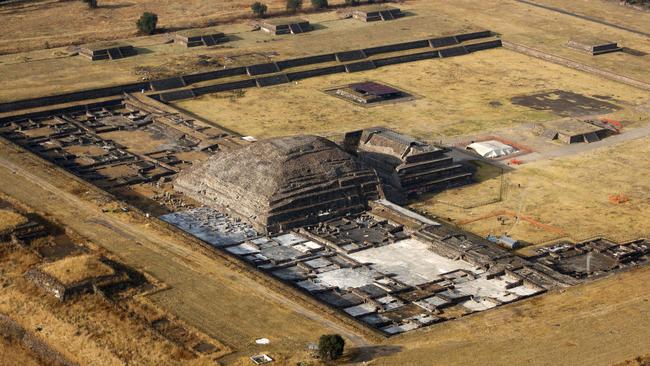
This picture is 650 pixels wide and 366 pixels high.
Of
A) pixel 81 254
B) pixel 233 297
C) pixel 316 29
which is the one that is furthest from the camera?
pixel 316 29

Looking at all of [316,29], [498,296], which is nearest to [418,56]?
[316,29]

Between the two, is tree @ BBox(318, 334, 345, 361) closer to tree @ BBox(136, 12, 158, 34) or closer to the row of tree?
tree @ BBox(136, 12, 158, 34)

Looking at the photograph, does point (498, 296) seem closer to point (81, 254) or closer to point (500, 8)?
point (81, 254)

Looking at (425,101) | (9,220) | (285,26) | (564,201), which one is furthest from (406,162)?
(285,26)

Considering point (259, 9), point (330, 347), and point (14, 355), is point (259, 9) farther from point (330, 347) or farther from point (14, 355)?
point (330, 347)

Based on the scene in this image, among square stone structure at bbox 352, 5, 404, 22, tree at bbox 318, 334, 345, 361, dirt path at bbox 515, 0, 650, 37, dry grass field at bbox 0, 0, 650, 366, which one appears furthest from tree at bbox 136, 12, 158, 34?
tree at bbox 318, 334, 345, 361

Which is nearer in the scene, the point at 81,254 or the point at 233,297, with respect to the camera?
the point at 233,297
